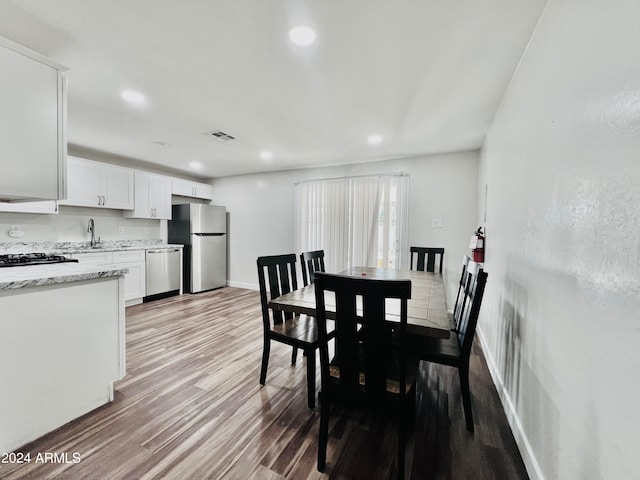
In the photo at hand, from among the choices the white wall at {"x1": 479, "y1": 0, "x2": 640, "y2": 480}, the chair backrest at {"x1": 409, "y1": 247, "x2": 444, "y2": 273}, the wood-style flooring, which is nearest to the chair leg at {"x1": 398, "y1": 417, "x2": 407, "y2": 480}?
the wood-style flooring

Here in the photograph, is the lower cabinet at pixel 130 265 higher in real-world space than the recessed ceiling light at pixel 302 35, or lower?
lower

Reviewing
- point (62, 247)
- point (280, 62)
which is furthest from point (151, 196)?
point (280, 62)

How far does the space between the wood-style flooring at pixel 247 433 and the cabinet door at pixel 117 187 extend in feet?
8.87

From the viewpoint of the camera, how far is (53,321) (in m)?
1.59

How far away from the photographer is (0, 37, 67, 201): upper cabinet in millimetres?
1605

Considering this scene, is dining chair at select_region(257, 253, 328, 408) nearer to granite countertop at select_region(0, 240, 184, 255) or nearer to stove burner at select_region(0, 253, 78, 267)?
stove burner at select_region(0, 253, 78, 267)

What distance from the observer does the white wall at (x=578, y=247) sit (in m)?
0.74

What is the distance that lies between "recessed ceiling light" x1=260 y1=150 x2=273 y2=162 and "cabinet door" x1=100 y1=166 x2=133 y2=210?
2164 mm

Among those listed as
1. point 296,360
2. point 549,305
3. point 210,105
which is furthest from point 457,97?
point 296,360

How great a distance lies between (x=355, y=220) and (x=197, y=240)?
2.98 m

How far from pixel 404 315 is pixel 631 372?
65 centimetres

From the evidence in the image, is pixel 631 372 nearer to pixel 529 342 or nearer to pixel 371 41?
pixel 529 342

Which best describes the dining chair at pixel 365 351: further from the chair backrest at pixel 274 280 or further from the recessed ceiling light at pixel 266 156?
the recessed ceiling light at pixel 266 156

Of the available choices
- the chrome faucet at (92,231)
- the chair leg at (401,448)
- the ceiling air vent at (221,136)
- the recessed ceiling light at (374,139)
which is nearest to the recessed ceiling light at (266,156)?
the ceiling air vent at (221,136)
